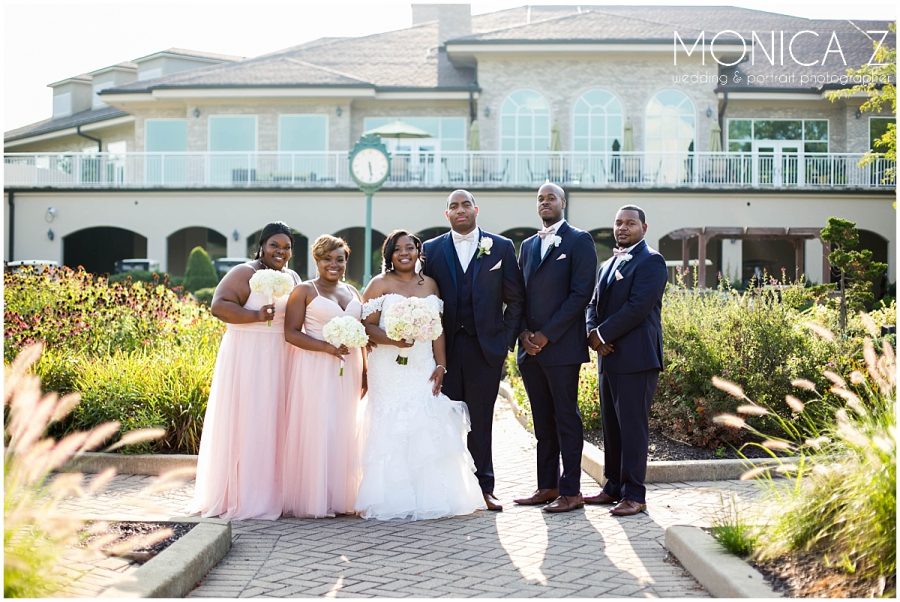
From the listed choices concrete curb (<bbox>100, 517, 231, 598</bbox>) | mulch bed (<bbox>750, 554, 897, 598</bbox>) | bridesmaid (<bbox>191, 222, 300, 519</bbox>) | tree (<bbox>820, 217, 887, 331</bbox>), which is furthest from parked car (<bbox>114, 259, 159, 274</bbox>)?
mulch bed (<bbox>750, 554, 897, 598</bbox>)

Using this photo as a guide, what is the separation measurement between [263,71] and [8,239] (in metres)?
8.73

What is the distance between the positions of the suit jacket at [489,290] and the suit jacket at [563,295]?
0.12 metres

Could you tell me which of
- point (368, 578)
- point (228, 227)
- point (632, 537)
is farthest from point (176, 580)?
point (228, 227)

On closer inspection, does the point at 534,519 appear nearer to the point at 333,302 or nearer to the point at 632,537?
the point at 632,537

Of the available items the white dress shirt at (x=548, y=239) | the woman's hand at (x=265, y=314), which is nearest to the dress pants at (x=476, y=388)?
the white dress shirt at (x=548, y=239)

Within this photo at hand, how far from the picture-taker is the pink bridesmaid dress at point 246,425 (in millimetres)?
6684

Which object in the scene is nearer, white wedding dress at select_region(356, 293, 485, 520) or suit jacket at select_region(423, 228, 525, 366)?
white wedding dress at select_region(356, 293, 485, 520)

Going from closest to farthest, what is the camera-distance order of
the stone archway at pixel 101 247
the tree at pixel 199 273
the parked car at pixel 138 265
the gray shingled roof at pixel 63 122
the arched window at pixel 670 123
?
the tree at pixel 199 273 < the parked car at pixel 138 265 < the arched window at pixel 670 123 < the stone archway at pixel 101 247 < the gray shingled roof at pixel 63 122

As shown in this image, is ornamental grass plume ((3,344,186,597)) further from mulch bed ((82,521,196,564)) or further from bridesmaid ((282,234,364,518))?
bridesmaid ((282,234,364,518))

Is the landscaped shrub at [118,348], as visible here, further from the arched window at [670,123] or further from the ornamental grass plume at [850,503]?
the arched window at [670,123]

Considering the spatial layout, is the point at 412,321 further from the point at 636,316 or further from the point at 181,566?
the point at 181,566

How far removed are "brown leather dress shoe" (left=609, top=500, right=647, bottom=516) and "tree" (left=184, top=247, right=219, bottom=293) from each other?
1980 cm

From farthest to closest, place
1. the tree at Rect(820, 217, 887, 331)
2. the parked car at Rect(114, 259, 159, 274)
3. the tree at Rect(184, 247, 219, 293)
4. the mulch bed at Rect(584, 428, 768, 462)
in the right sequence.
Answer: the parked car at Rect(114, 259, 159, 274) < the tree at Rect(184, 247, 219, 293) < the tree at Rect(820, 217, 887, 331) < the mulch bed at Rect(584, 428, 768, 462)

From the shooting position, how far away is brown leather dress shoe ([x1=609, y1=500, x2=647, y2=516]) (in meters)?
6.71
